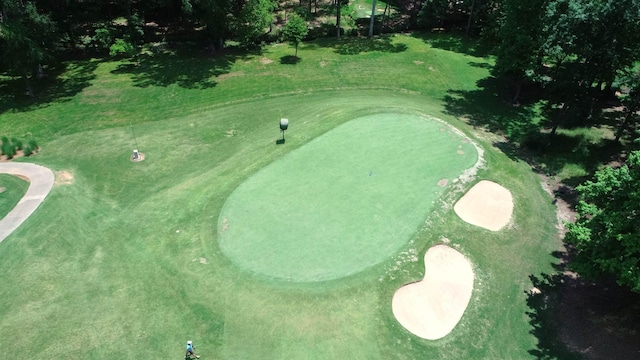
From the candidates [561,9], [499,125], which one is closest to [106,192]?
[499,125]

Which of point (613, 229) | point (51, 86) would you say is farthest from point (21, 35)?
point (613, 229)

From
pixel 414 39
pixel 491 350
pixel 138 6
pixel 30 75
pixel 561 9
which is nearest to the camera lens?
pixel 491 350

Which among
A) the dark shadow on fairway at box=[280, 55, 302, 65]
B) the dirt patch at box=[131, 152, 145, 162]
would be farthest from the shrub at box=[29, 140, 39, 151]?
the dark shadow on fairway at box=[280, 55, 302, 65]

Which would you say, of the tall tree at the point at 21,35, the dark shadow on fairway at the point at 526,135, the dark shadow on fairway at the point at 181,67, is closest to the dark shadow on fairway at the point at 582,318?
the dark shadow on fairway at the point at 526,135

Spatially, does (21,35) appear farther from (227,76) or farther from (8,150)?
(227,76)

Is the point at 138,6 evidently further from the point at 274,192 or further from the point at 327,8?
the point at 274,192

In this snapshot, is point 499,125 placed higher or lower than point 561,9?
lower
